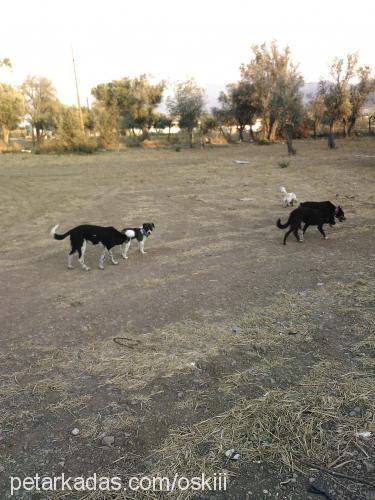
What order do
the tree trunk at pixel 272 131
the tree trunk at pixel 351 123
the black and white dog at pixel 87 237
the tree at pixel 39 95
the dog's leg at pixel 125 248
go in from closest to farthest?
the black and white dog at pixel 87 237, the dog's leg at pixel 125 248, the tree trunk at pixel 351 123, the tree trunk at pixel 272 131, the tree at pixel 39 95

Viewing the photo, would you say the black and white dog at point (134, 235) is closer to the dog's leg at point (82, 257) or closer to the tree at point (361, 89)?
the dog's leg at point (82, 257)

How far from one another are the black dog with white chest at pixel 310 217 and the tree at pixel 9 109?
42.5 metres

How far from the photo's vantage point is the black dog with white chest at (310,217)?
28.6ft

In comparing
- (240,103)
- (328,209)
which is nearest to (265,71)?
(240,103)

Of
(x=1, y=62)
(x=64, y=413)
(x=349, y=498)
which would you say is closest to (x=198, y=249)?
(x=64, y=413)

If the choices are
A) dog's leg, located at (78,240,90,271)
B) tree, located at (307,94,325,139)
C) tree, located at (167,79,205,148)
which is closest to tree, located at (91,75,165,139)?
tree, located at (167,79,205,148)

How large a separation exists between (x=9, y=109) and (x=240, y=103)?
2539 centimetres

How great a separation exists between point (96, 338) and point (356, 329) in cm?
325

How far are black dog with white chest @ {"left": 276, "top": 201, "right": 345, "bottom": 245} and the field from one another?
30 cm

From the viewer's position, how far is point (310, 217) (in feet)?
29.0

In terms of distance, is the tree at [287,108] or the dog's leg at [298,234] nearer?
the dog's leg at [298,234]

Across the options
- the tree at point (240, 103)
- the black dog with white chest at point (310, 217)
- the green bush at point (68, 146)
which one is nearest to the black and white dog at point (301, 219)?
the black dog with white chest at point (310, 217)

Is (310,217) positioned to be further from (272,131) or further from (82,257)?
(272,131)

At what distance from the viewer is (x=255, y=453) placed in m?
3.15
